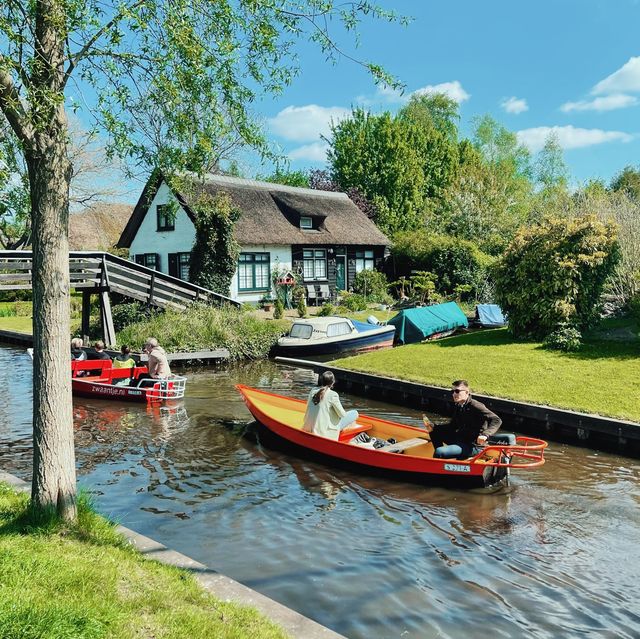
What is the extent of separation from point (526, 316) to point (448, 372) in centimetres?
363

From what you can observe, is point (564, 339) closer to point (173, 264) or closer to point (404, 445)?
point (404, 445)

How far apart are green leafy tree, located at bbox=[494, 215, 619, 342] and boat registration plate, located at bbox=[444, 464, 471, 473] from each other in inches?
358

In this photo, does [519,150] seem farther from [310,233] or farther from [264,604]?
[264,604]

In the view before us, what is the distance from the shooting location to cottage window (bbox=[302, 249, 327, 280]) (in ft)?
123

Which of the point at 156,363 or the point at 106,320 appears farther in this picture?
the point at 106,320

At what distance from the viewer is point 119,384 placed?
17359mm

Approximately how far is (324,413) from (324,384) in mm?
618

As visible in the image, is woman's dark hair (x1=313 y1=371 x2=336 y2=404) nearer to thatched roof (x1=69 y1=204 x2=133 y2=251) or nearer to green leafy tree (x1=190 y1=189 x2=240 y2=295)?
green leafy tree (x1=190 y1=189 x2=240 y2=295)

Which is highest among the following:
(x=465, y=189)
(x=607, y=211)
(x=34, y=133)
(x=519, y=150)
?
(x=519, y=150)

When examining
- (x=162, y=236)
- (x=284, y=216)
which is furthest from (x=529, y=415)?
(x=162, y=236)

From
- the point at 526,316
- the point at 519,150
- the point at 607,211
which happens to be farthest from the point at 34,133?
the point at 519,150

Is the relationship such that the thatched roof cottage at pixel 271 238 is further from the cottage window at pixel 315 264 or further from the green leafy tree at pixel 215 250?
the green leafy tree at pixel 215 250

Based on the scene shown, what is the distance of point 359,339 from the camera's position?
2428 cm

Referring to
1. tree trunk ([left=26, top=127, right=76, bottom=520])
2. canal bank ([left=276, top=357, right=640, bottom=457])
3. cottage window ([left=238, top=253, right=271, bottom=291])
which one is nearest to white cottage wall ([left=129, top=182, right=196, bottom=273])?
cottage window ([left=238, top=253, right=271, bottom=291])
